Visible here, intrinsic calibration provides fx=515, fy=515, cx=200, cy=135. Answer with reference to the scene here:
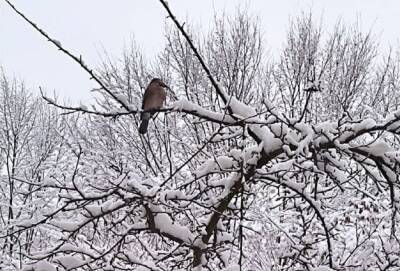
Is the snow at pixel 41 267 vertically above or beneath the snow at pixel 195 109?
beneath

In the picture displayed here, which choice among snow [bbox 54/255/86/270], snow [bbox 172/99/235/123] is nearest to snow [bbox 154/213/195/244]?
snow [bbox 54/255/86/270]

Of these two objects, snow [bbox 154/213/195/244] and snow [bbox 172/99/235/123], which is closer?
snow [bbox 172/99/235/123]

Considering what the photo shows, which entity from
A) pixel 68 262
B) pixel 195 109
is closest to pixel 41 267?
pixel 68 262

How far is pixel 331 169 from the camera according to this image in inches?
97.4

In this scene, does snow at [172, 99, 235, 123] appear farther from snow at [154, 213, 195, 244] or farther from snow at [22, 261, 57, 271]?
snow at [22, 261, 57, 271]

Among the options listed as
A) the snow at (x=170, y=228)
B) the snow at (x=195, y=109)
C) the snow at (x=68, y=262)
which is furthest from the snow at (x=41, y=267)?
the snow at (x=195, y=109)

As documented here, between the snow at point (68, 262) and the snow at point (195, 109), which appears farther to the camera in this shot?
the snow at point (68, 262)

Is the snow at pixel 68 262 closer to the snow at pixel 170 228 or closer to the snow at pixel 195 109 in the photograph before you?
the snow at pixel 170 228

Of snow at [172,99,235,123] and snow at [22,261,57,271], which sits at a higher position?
snow at [172,99,235,123]

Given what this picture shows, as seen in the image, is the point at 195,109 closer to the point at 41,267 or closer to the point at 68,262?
the point at 68,262

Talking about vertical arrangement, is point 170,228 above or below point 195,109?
below

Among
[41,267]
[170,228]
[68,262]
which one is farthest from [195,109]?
[41,267]

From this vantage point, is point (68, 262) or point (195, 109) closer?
point (195, 109)

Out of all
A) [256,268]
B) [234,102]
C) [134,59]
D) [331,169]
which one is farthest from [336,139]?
[134,59]
